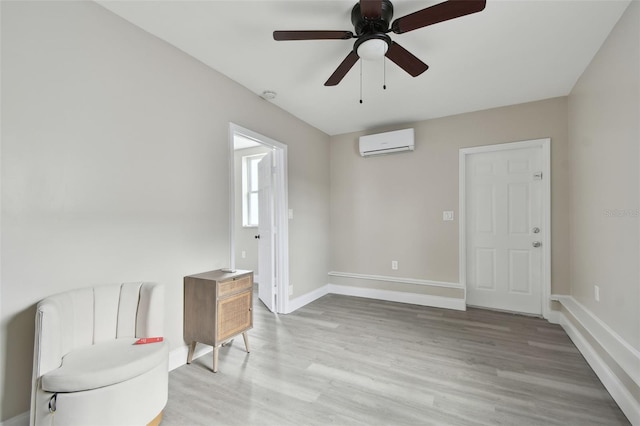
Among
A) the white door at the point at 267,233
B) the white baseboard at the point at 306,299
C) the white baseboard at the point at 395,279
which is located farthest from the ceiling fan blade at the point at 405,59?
the white baseboard at the point at 306,299

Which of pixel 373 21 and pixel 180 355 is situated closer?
pixel 373 21

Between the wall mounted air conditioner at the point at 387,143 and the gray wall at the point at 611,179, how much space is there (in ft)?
5.70

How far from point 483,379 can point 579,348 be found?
1193mm

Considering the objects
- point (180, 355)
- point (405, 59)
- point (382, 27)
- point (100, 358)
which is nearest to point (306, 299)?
point (180, 355)

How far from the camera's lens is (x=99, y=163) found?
6.06 ft

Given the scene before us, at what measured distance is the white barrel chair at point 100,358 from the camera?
4.30 ft

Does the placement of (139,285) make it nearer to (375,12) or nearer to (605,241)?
(375,12)

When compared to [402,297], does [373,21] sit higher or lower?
higher

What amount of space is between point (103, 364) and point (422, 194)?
3729 millimetres

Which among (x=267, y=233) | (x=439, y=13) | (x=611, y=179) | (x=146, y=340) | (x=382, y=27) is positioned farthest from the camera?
(x=267, y=233)

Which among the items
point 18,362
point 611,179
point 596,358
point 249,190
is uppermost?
point 249,190

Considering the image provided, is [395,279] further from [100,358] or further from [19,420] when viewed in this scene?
[19,420]

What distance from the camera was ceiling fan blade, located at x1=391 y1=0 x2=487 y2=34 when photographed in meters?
1.48

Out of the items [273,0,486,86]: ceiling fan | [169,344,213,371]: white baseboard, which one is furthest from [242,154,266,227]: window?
[273,0,486,86]: ceiling fan
